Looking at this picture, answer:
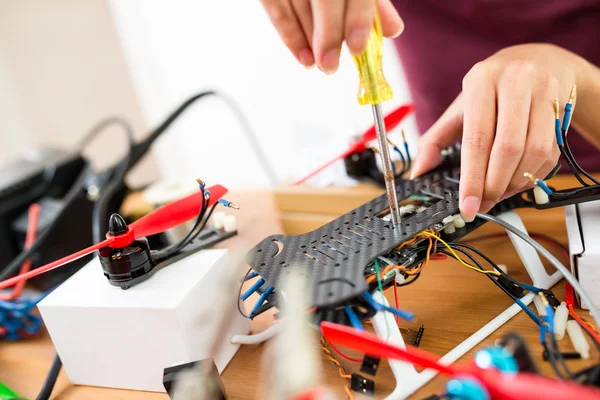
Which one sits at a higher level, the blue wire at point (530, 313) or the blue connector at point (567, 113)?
the blue connector at point (567, 113)

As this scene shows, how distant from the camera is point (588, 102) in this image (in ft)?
2.35

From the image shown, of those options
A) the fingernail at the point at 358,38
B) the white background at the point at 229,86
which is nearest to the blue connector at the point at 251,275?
→ the fingernail at the point at 358,38

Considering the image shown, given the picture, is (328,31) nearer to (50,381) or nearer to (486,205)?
(486,205)

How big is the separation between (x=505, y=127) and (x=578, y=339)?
0.22 m

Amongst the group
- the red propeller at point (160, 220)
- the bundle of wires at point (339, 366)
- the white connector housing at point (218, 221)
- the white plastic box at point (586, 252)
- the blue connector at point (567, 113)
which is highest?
the blue connector at point (567, 113)

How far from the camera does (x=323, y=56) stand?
0.48 m

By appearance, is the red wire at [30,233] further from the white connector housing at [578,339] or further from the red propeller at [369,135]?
the white connector housing at [578,339]

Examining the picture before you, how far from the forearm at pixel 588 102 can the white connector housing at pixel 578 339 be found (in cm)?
35

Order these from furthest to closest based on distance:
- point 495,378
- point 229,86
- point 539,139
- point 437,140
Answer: point 229,86 < point 437,140 < point 539,139 < point 495,378

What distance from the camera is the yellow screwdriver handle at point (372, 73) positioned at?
18.8 inches

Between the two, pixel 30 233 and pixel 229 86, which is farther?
pixel 229 86

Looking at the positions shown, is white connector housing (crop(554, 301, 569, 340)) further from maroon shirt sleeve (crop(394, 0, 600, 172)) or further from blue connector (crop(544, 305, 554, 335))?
maroon shirt sleeve (crop(394, 0, 600, 172))

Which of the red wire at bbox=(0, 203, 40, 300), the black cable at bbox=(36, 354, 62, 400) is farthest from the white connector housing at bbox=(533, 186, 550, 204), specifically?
the red wire at bbox=(0, 203, 40, 300)

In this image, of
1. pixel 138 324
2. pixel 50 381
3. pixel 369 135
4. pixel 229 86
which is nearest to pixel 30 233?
pixel 50 381
